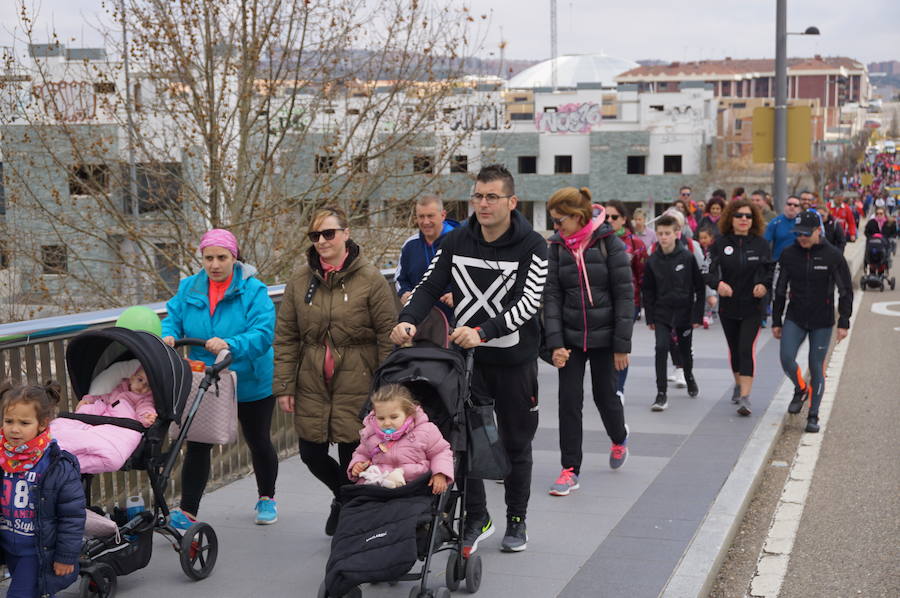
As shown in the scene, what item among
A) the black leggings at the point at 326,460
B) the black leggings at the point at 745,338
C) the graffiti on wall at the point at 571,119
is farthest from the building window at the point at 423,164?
the graffiti on wall at the point at 571,119

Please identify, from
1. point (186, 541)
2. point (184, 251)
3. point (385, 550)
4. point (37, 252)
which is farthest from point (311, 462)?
point (37, 252)

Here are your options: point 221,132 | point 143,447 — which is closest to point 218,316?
point 143,447

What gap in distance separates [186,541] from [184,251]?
10.1m

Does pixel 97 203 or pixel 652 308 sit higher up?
pixel 97 203

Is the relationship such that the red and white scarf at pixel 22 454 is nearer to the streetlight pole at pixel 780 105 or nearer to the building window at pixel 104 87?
the building window at pixel 104 87

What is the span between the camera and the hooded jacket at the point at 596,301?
730 cm

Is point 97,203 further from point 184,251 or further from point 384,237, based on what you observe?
point 384,237

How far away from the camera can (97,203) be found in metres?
15.0

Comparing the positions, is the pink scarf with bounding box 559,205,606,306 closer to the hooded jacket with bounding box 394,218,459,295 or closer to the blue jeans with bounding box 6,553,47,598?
the hooded jacket with bounding box 394,218,459,295

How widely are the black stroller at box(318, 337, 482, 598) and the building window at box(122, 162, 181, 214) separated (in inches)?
407

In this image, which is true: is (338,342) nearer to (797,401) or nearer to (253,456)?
(253,456)

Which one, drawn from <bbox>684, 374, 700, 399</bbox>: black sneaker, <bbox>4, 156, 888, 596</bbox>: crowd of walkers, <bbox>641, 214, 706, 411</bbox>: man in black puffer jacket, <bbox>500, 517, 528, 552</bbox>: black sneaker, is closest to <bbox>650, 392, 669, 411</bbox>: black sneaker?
<bbox>641, 214, 706, 411</bbox>: man in black puffer jacket

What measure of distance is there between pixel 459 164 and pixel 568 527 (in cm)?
996

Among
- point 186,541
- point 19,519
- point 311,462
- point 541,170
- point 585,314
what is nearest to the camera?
point 19,519
